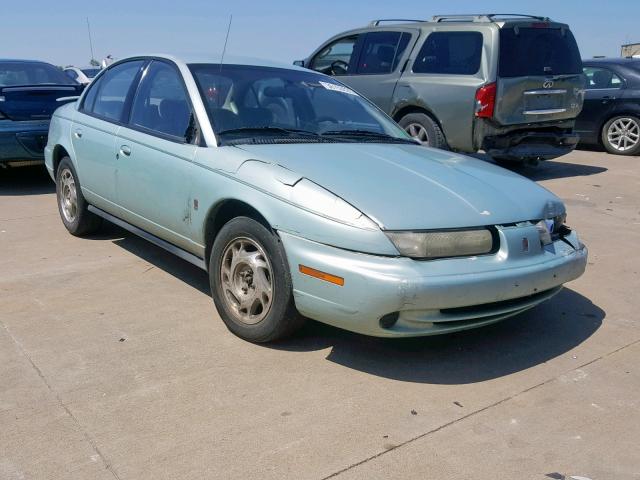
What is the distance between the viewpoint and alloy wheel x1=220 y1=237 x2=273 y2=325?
3736mm

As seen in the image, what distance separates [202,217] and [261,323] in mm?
754

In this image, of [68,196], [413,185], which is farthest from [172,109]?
[68,196]

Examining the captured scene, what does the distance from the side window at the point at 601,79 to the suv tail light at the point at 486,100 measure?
12.3 feet

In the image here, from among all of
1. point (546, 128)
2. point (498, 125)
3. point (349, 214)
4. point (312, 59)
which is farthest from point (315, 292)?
point (312, 59)

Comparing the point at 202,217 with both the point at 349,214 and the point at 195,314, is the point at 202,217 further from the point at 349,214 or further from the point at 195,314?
the point at 349,214

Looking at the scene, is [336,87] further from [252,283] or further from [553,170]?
[553,170]

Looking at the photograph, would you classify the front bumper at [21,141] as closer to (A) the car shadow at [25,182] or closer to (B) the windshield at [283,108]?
(A) the car shadow at [25,182]

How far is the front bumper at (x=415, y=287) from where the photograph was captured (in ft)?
10.6

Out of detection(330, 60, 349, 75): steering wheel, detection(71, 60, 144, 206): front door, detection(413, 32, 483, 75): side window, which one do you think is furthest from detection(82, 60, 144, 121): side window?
detection(330, 60, 349, 75): steering wheel

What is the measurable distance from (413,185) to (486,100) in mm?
5092

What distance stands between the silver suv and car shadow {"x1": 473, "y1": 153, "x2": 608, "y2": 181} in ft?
2.03

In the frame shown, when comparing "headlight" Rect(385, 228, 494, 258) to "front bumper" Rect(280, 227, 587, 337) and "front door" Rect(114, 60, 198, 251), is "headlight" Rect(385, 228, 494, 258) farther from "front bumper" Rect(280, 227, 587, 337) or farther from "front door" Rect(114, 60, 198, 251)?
"front door" Rect(114, 60, 198, 251)

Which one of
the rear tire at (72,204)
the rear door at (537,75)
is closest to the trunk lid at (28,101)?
the rear tire at (72,204)

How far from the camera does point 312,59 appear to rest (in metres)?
10.4
